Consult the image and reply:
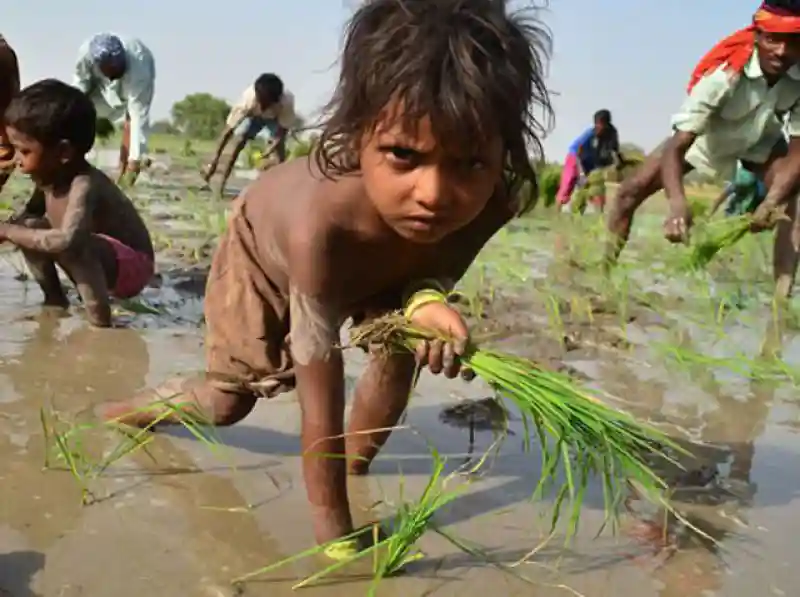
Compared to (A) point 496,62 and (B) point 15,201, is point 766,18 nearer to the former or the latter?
(A) point 496,62

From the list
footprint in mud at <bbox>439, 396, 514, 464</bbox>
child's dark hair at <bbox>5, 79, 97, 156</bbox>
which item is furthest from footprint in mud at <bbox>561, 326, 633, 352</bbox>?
child's dark hair at <bbox>5, 79, 97, 156</bbox>

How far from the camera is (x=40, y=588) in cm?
162

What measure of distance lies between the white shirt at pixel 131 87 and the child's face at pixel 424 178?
5608 mm

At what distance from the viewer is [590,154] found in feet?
36.1

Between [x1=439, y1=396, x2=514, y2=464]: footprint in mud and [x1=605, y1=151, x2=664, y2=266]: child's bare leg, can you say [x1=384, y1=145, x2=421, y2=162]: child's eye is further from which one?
[x1=605, y1=151, x2=664, y2=266]: child's bare leg

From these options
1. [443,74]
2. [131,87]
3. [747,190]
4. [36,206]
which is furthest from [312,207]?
[131,87]

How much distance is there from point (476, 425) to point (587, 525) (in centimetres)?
65

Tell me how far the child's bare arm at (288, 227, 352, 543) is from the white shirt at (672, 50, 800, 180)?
9.86 ft

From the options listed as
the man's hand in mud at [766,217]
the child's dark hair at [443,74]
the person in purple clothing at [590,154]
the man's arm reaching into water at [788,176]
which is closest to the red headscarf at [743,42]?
the man's arm reaching into water at [788,176]

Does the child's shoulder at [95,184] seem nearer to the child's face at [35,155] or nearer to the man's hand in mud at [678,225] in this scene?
the child's face at [35,155]

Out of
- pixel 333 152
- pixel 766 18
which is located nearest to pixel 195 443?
pixel 333 152

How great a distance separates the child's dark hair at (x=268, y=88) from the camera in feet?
29.6

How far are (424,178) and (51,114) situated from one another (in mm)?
2266

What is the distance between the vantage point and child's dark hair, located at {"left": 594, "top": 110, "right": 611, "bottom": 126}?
1102 cm
